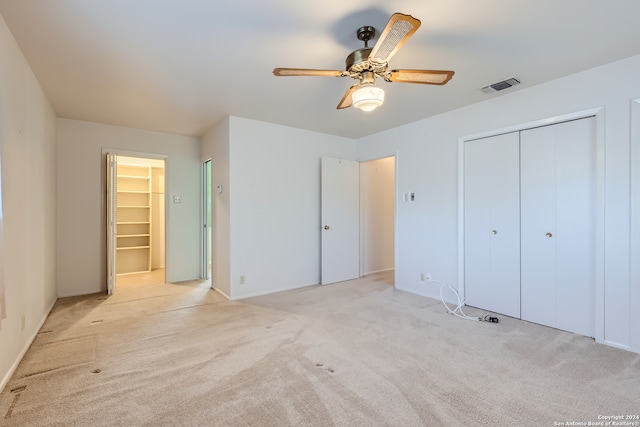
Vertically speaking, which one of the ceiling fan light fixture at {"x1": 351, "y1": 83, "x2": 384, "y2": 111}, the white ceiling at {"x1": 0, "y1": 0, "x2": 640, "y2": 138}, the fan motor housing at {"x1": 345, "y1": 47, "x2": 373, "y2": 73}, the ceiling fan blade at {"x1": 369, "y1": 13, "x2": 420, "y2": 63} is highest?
the white ceiling at {"x1": 0, "y1": 0, "x2": 640, "y2": 138}

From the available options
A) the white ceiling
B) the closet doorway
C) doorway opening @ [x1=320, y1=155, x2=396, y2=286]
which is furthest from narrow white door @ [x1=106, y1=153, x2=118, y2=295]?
doorway opening @ [x1=320, y1=155, x2=396, y2=286]

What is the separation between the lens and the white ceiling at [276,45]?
6.17ft

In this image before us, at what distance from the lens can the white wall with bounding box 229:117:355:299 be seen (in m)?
4.02

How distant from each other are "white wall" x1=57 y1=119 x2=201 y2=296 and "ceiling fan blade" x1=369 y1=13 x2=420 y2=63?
411 centimetres

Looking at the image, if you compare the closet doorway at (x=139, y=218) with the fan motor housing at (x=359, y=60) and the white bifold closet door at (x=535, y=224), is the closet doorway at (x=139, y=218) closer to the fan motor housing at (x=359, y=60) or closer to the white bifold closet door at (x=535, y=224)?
the fan motor housing at (x=359, y=60)

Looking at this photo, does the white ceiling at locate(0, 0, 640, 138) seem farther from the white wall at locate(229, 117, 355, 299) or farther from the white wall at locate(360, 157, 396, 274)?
the white wall at locate(360, 157, 396, 274)

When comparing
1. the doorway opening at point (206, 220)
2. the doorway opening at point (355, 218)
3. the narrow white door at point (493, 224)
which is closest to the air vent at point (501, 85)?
the narrow white door at point (493, 224)

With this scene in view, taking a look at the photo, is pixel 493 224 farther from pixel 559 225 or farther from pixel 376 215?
pixel 376 215

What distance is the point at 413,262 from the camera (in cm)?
430

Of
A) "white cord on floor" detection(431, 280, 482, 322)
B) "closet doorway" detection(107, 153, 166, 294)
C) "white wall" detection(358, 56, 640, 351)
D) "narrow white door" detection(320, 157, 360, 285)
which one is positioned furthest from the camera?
"closet doorway" detection(107, 153, 166, 294)

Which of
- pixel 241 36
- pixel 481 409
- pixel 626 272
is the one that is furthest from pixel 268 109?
pixel 626 272

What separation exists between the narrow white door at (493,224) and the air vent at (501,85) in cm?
53

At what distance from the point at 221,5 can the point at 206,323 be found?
279 cm

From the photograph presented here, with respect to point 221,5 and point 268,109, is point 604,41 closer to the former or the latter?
point 221,5
